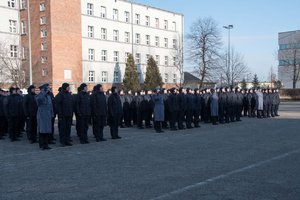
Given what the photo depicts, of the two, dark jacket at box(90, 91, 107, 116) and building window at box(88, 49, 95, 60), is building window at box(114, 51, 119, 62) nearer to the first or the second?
building window at box(88, 49, 95, 60)

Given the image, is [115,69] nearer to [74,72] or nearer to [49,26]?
[74,72]

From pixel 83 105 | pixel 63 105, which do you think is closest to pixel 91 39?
pixel 83 105

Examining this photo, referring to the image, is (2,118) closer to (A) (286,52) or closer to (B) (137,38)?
(B) (137,38)

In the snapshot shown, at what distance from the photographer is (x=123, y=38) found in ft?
185

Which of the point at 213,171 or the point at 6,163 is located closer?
the point at 213,171

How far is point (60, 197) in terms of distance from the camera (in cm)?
670

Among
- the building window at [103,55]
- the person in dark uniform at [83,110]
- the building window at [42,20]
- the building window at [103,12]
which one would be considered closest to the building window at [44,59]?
the building window at [42,20]

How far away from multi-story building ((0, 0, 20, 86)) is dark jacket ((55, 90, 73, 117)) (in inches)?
1288

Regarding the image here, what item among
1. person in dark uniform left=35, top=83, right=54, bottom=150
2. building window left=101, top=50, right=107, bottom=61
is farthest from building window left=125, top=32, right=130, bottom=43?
person in dark uniform left=35, top=83, right=54, bottom=150

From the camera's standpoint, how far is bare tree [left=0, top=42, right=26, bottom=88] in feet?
131

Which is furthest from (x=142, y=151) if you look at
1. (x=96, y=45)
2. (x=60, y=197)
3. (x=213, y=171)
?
(x=96, y=45)

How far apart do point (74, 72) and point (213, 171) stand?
4309 cm

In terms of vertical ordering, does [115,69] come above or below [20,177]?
above

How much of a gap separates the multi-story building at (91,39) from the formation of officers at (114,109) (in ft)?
84.3
